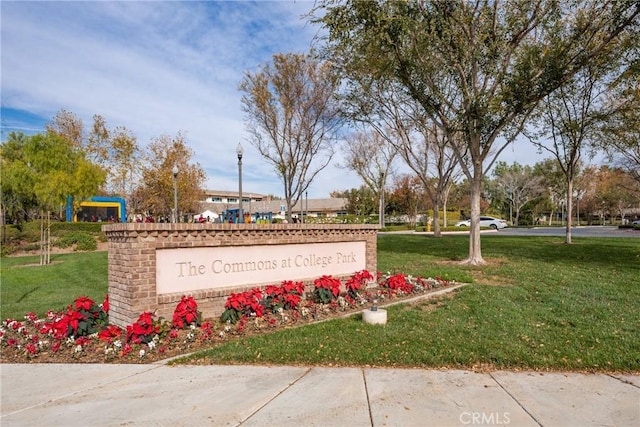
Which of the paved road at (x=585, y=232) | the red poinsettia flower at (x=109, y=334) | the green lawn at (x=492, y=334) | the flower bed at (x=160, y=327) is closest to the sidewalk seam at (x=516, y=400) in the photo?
the green lawn at (x=492, y=334)

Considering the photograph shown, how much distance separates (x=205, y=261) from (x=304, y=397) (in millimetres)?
3391

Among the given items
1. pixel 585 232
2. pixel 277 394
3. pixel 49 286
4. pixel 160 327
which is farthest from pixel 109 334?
pixel 585 232

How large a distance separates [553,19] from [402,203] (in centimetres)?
3948

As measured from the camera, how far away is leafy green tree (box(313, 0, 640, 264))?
10.9 m

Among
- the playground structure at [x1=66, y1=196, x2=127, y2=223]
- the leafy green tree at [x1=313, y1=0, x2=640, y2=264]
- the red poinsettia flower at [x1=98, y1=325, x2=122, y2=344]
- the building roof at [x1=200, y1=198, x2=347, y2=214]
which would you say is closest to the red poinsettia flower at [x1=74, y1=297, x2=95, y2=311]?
the red poinsettia flower at [x1=98, y1=325, x2=122, y2=344]

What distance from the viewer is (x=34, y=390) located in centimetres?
394

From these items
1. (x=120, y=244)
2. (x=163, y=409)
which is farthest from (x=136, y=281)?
(x=163, y=409)

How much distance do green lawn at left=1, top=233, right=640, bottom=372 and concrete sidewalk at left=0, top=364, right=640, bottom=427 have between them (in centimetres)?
29

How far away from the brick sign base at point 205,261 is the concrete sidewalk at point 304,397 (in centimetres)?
137

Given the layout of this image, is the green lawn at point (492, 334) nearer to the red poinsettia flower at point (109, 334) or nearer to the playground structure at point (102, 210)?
the red poinsettia flower at point (109, 334)

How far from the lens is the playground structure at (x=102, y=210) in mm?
36656

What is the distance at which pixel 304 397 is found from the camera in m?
3.71

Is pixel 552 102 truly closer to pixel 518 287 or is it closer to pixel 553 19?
pixel 553 19

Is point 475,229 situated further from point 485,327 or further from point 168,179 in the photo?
point 168,179
